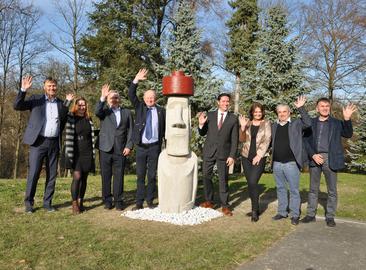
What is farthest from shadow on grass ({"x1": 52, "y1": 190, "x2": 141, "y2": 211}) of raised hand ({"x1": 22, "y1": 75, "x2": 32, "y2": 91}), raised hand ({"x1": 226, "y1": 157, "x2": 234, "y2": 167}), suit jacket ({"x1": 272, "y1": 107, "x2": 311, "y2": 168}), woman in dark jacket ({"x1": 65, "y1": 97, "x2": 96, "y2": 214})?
suit jacket ({"x1": 272, "y1": 107, "x2": 311, "y2": 168})

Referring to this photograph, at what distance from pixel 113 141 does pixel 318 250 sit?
3.78 meters

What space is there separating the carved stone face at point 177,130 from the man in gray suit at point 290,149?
1.49 meters

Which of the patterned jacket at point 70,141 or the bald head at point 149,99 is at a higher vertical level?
the bald head at point 149,99

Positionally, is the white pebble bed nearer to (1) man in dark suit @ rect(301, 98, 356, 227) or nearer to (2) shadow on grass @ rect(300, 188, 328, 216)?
(1) man in dark suit @ rect(301, 98, 356, 227)

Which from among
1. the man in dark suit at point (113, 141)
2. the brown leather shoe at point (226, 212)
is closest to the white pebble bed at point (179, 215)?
the brown leather shoe at point (226, 212)

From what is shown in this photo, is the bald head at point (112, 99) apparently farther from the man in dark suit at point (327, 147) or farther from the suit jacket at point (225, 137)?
the man in dark suit at point (327, 147)

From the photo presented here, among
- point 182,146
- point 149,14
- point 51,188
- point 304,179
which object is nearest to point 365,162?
point 304,179

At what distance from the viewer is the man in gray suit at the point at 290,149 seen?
5.89 m

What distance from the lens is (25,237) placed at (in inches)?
195

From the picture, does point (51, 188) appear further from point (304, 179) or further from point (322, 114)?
point (304, 179)

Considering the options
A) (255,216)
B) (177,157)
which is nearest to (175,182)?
(177,157)

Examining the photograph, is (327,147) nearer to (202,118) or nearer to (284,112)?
(284,112)

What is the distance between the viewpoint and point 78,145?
635 centimetres

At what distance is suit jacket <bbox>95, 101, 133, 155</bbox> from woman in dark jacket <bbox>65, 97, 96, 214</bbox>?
22cm
